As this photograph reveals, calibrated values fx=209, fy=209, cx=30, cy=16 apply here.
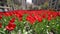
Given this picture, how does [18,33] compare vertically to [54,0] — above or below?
above

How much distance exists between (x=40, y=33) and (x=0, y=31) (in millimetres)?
437

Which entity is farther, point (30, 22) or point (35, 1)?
point (35, 1)

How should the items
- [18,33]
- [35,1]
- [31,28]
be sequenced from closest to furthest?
1. [18,33]
2. [31,28]
3. [35,1]

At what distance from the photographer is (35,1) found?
23297 millimetres

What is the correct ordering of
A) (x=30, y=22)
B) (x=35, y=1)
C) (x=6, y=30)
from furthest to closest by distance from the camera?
1. (x=35, y=1)
2. (x=30, y=22)
3. (x=6, y=30)

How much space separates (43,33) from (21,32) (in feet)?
0.79

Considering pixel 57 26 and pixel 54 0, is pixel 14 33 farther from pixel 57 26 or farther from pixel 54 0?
pixel 54 0

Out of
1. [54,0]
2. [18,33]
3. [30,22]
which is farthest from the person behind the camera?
[54,0]

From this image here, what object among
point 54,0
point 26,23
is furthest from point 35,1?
point 26,23

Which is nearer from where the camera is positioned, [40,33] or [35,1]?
[40,33]

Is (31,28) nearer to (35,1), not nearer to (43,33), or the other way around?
(43,33)

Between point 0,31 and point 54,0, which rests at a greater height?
point 0,31

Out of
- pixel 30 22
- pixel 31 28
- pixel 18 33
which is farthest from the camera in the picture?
pixel 30 22

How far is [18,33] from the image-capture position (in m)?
2.15
